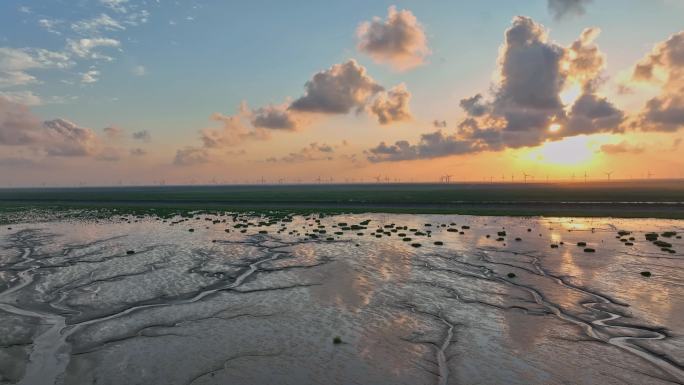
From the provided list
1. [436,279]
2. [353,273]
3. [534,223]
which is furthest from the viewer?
[534,223]

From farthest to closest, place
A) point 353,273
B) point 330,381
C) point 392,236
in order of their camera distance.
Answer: point 392,236 → point 353,273 → point 330,381

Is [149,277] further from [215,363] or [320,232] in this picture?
[320,232]

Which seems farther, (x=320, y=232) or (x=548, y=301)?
(x=320, y=232)

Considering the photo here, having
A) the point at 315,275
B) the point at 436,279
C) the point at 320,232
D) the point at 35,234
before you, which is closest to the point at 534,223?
the point at 320,232

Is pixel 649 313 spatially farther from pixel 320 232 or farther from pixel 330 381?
pixel 320 232

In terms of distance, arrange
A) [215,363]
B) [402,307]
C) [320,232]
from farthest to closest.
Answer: [320,232] < [402,307] < [215,363]

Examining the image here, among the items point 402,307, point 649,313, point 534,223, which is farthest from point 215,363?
point 534,223
